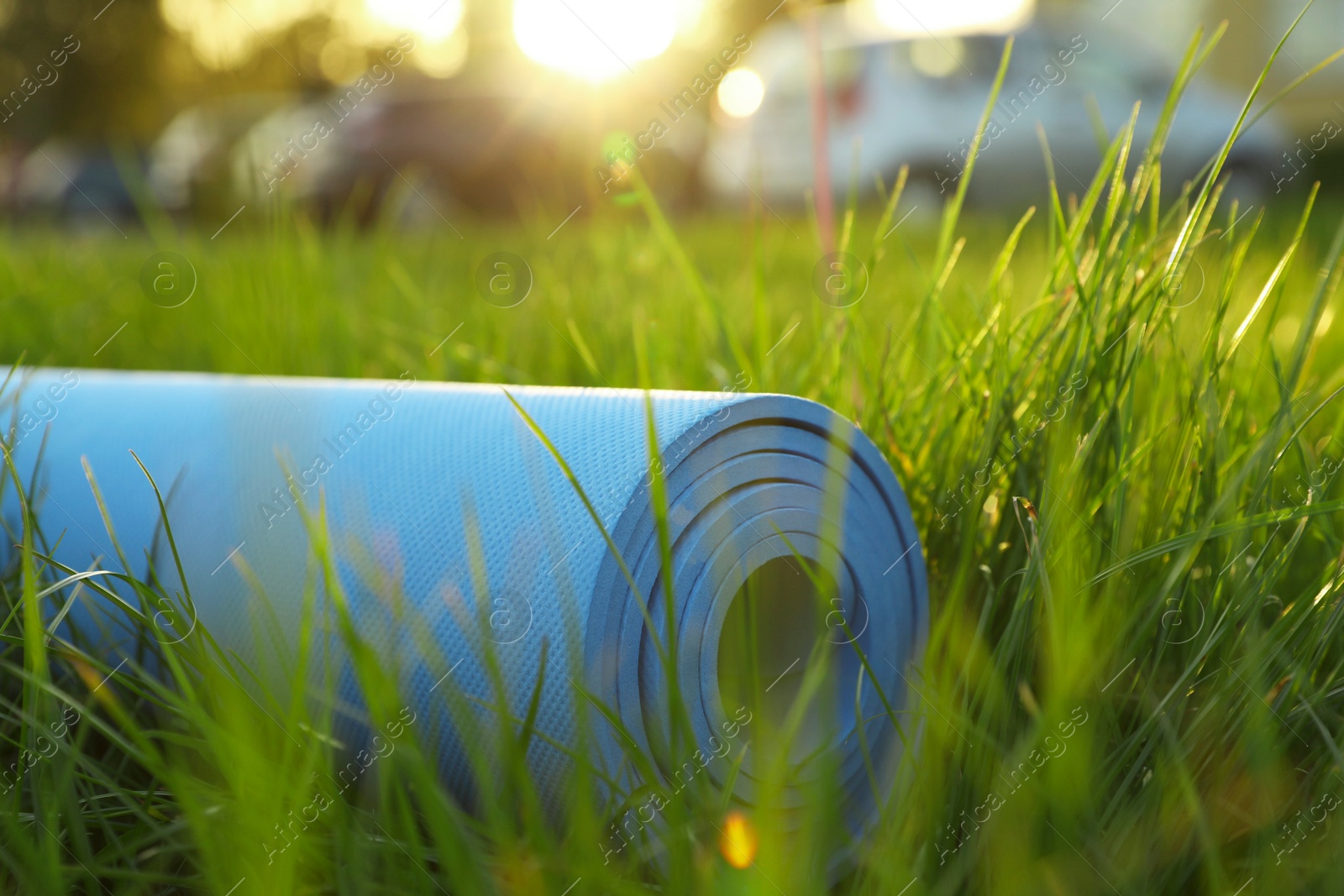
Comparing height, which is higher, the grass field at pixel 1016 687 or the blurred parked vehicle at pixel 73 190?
the blurred parked vehicle at pixel 73 190

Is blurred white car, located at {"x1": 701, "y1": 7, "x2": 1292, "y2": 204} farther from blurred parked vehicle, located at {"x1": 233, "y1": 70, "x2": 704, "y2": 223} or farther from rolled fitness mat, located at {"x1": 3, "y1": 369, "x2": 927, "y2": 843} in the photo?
rolled fitness mat, located at {"x1": 3, "y1": 369, "x2": 927, "y2": 843}

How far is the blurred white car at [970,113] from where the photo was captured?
342 inches

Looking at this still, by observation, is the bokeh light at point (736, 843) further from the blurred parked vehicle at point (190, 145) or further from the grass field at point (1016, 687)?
the blurred parked vehicle at point (190, 145)

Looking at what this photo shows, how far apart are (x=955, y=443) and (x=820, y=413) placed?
1.21 feet

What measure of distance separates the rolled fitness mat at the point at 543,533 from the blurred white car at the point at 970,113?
300 inches

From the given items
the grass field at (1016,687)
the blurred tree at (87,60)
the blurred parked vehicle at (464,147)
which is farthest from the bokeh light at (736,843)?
the blurred tree at (87,60)

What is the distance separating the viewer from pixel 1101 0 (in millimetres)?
20375

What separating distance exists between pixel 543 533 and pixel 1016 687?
55 cm

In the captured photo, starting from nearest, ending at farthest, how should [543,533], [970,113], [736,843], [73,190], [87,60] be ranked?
1. [736,843]
2. [543,533]
3. [970,113]
4. [73,190]
5. [87,60]

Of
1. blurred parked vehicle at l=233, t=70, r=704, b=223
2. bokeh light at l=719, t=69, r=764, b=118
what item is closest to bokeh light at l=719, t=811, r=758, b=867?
blurred parked vehicle at l=233, t=70, r=704, b=223

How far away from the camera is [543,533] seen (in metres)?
1.10


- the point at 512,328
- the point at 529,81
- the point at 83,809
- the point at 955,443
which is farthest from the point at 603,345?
the point at 529,81

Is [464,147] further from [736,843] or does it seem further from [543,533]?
[736,843]

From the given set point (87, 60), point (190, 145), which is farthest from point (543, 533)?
point (87, 60)
